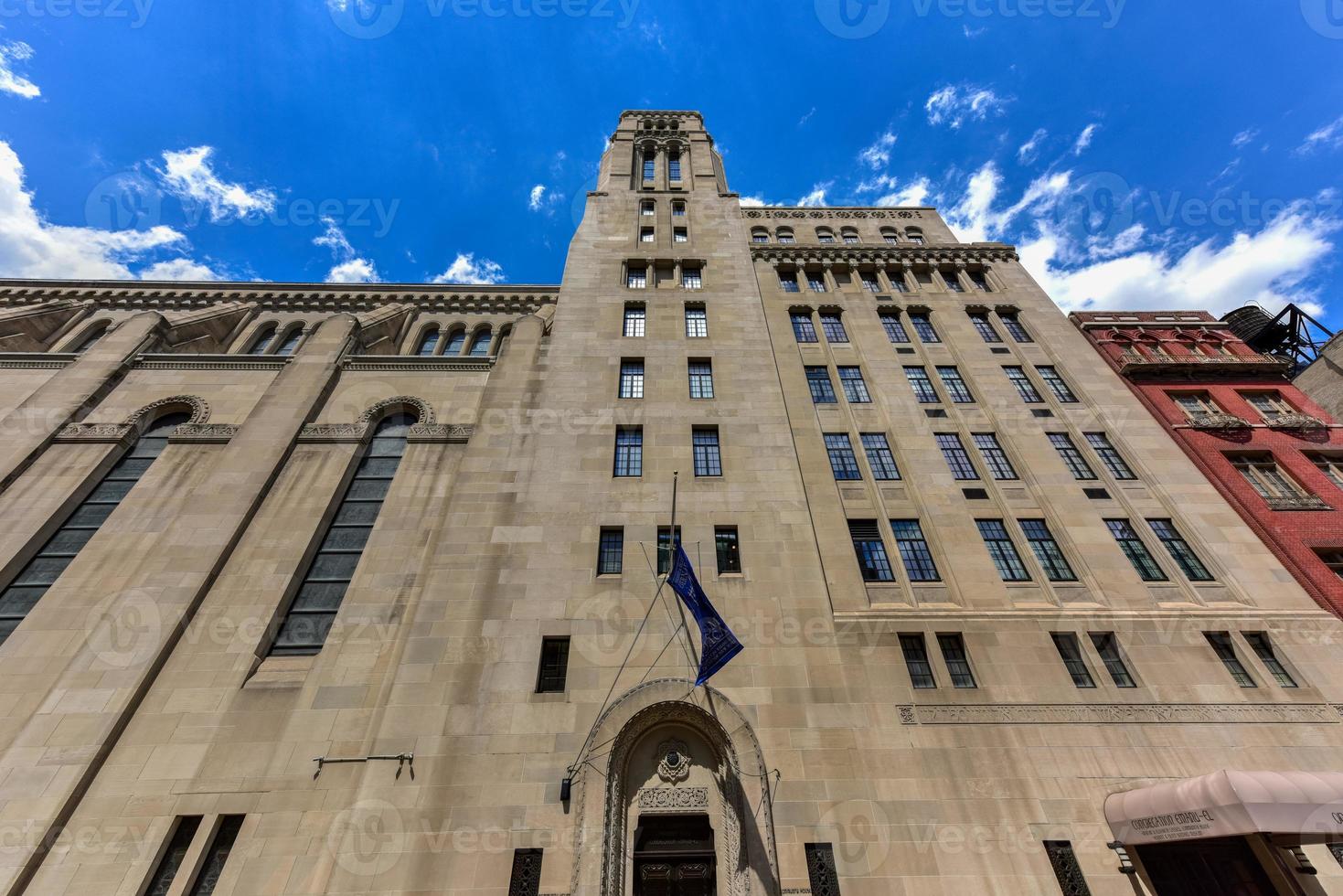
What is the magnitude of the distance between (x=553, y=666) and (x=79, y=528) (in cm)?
1955

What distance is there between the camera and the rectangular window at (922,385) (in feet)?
80.0

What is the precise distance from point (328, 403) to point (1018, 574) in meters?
29.7

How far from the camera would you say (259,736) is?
46.5ft

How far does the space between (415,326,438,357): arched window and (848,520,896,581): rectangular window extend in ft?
84.2

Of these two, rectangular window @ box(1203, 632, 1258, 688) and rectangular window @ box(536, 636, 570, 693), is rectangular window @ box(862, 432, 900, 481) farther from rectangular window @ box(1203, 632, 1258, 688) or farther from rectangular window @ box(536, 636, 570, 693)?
rectangular window @ box(536, 636, 570, 693)

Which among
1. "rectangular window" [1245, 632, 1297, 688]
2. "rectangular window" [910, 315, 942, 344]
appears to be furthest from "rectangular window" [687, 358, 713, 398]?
"rectangular window" [1245, 632, 1297, 688]

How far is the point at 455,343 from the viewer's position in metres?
30.8

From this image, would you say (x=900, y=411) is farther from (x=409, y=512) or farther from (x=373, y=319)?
(x=373, y=319)

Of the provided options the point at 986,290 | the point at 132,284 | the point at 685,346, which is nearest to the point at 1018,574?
the point at 685,346

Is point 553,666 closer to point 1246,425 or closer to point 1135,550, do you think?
point 1135,550

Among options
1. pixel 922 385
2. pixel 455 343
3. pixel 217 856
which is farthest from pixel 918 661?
pixel 455 343

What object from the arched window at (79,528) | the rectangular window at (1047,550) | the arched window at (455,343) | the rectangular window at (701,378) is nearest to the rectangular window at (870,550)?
the rectangular window at (1047,550)

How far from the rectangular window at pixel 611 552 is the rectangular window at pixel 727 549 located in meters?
3.35

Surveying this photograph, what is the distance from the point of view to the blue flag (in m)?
12.8
